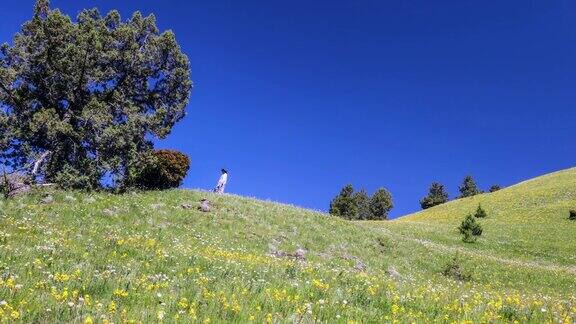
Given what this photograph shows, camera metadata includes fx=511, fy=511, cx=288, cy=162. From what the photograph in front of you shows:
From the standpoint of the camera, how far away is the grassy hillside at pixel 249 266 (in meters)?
7.25

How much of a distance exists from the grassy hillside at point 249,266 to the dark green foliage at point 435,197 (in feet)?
268

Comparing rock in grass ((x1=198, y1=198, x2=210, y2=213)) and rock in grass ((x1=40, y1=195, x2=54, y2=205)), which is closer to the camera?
rock in grass ((x1=40, y1=195, x2=54, y2=205))

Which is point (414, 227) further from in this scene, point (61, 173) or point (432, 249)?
point (61, 173)

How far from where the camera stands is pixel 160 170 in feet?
114

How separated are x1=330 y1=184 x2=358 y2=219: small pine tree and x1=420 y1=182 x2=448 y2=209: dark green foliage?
46364 mm

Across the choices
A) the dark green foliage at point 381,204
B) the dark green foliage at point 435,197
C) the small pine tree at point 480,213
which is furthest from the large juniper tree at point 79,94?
the dark green foliage at point 435,197

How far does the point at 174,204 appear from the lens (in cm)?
3097

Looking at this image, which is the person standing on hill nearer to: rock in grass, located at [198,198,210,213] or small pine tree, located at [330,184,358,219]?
rock in grass, located at [198,198,210,213]

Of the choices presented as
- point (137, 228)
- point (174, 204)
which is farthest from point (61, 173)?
point (137, 228)

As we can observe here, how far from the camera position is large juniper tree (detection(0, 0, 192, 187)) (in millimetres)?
32156

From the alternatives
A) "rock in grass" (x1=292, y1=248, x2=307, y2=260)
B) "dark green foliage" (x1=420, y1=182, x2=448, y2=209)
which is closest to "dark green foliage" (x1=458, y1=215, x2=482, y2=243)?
"rock in grass" (x1=292, y1=248, x2=307, y2=260)

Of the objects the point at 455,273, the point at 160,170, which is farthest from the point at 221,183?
the point at 455,273

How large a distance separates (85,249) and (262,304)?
671 centimetres

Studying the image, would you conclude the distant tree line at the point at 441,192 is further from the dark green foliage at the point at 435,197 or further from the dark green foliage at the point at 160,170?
the dark green foliage at the point at 160,170
